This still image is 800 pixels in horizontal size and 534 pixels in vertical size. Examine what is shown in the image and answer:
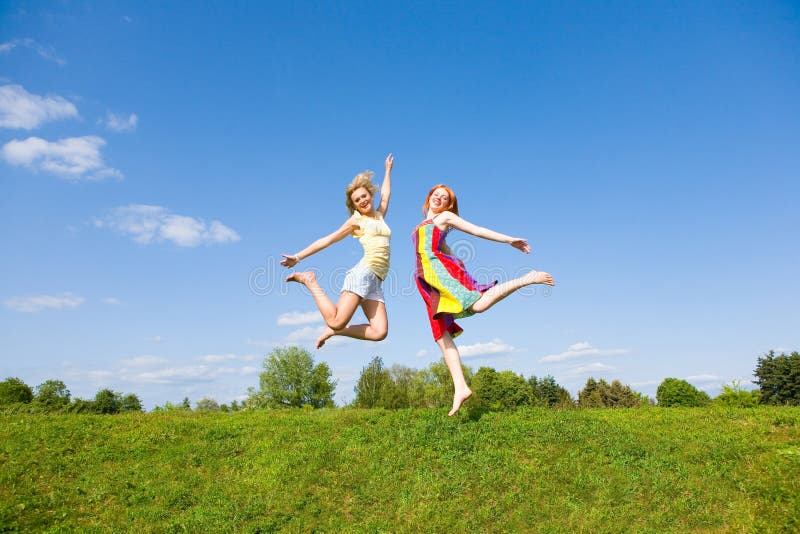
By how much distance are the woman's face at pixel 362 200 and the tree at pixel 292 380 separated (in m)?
31.7

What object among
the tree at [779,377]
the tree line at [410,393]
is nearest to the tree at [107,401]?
the tree line at [410,393]

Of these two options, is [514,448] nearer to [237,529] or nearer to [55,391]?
[237,529]

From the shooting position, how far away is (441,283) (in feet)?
28.3

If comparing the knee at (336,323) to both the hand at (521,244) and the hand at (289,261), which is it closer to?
the hand at (289,261)

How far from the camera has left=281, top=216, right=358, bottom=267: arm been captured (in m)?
8.55

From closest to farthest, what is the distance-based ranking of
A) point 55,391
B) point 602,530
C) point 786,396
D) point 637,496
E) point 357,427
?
point 602,530, point 637,496, point 357,427, point 55,391, point 786,396

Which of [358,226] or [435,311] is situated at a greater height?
[358,226]

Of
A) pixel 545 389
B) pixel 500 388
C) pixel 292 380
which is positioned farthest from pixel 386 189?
pixel 292 380

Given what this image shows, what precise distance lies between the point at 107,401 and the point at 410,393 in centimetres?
1080

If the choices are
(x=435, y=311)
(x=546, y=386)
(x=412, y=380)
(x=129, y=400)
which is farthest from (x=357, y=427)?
(x=412, y=380)

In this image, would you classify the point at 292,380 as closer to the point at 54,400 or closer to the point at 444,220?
the point at 54,400

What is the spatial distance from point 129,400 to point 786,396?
2814cm

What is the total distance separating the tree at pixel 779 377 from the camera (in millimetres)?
24188

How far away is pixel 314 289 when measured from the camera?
8516 mm
